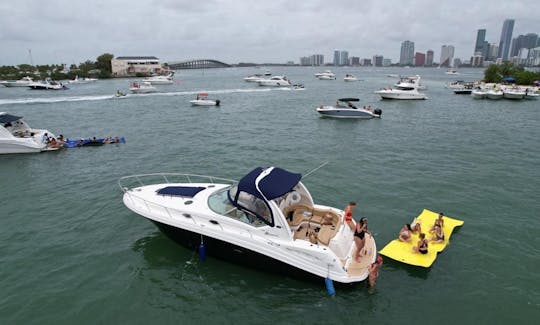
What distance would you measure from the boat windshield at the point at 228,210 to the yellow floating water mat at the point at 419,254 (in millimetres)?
5308

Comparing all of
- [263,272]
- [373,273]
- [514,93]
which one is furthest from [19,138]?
[514,93]

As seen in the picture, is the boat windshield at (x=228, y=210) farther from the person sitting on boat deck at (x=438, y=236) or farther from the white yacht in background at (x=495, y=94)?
the white yacht in background at (x=495, y=94)

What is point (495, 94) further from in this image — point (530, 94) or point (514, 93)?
point (530, 94)

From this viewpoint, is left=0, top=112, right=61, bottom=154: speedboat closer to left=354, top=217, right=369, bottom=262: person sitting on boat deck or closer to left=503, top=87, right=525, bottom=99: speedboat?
left=354, top=217, right=369, bottom=262: person sitting on boat deck

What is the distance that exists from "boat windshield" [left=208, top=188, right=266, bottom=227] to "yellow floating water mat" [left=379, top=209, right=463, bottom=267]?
5.31 meters

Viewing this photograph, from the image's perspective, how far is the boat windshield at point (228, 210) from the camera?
11.6 meters

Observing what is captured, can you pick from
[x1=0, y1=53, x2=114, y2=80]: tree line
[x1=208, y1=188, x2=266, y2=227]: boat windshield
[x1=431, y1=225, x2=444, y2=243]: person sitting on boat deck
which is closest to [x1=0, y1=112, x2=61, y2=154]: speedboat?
[x1=208, y1=188, x2=266, y2=227]: boat windshield

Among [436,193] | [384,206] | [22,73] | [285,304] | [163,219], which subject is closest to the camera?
[285,304]

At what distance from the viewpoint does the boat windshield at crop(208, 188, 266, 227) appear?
11.6 meters

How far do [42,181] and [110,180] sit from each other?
4.50 m

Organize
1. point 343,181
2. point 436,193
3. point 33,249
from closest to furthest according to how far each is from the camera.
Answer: point 33,249
point 436,193
point 343,181

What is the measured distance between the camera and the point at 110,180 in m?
21.6

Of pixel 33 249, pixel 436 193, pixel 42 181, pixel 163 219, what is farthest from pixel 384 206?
pixel 42 181

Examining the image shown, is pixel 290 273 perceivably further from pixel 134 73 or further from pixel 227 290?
pixel 134 73
